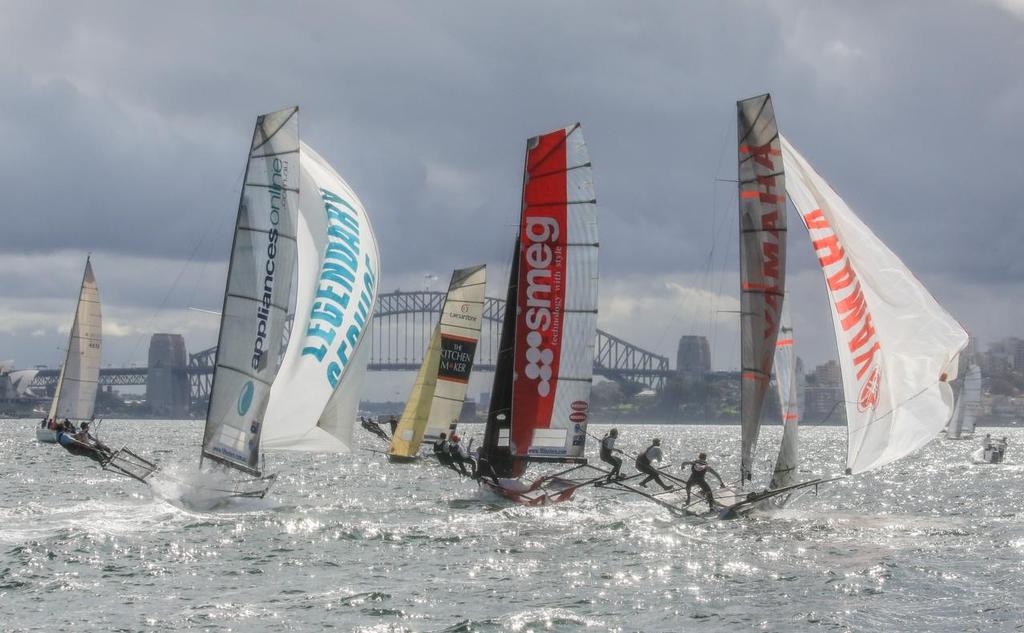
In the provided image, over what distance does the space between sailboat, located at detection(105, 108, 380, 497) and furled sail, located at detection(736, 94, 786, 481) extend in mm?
5404

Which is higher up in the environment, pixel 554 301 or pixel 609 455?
pixel 554 301

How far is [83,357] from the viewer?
121 ft

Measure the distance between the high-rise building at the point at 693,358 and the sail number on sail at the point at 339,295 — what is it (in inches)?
4450

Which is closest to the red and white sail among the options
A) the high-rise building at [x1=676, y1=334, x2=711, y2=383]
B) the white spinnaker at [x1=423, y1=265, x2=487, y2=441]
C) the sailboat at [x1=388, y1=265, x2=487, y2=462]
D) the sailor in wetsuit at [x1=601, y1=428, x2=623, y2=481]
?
the sailor in wetsuit at [x1=601, y1=428, x2=623, y2=481]

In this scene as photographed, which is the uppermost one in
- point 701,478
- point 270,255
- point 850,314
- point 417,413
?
point 270,255

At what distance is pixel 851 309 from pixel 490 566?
4984 mm

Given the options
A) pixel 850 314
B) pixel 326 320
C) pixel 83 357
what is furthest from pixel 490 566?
pixel 83 357

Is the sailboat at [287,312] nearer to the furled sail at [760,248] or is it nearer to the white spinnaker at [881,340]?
the furled sail at [760,248]

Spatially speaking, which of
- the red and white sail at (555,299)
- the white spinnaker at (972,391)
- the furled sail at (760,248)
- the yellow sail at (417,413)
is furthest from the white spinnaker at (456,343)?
the white spinnaker at (972,391)

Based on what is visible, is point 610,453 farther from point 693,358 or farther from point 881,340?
point 693,358

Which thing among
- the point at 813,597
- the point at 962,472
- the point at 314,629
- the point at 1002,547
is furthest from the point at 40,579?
the point at 962,472

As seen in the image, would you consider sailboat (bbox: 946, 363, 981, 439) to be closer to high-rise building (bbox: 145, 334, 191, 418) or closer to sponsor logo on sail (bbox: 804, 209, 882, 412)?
sponsor logo on sail (bbox: 804, 209, 882, 412)

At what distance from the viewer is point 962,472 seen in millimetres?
33438

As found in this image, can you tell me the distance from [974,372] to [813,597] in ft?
Answer: 219
